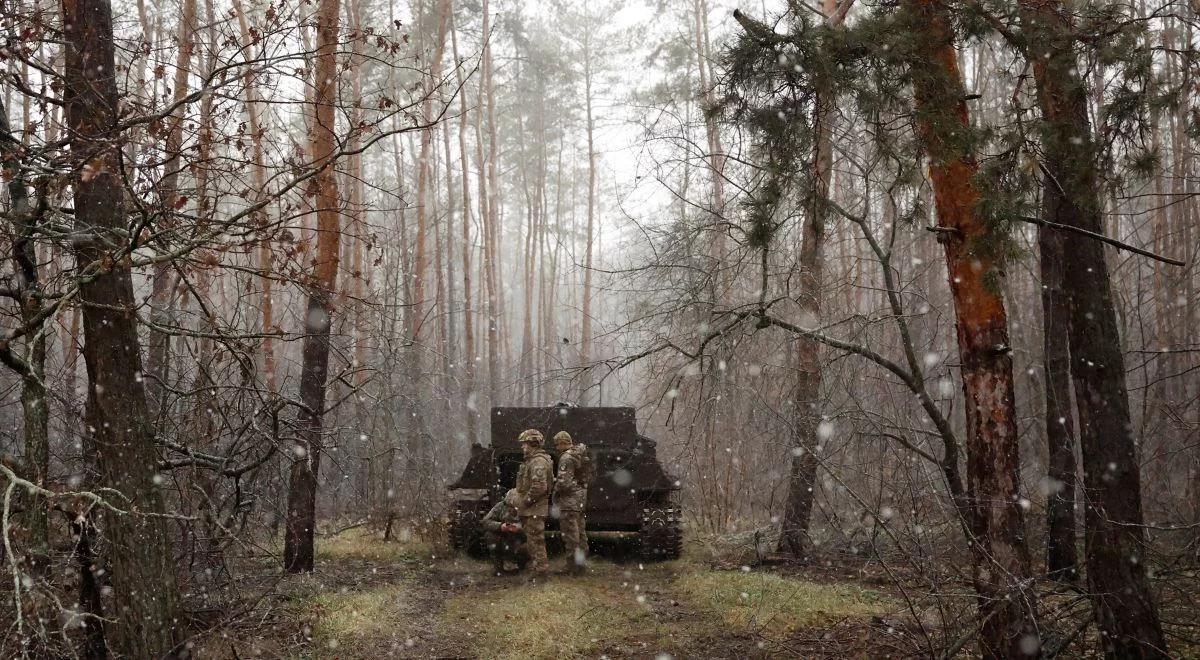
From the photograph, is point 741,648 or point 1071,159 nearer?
point 1071,159

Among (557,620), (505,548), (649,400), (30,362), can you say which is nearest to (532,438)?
(505,548)

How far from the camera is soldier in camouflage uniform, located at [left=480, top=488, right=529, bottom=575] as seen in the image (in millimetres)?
10516

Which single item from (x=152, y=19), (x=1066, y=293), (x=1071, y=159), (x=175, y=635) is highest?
(x=152, y=19)

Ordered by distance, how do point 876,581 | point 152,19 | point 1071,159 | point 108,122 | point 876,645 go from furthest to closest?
1. point 152,19
2. point 876,581
3. point 876,645
4. point 1071,159
5. point 108,122

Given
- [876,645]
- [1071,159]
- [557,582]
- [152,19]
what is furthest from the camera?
[152,19]

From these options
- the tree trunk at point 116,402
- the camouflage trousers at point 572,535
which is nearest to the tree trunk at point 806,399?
the camouflage trousers at point 572,535

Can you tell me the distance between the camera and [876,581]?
30.3 ft

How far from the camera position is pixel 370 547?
39.8 feet

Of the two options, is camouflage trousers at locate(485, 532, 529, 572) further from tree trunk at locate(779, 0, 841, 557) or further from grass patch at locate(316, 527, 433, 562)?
tree trunk at locate(779, 0, 841, 557)

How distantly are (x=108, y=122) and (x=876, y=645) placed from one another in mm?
6610

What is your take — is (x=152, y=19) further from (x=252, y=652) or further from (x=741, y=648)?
(x=741, y=648)

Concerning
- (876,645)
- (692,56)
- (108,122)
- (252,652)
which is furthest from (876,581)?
(692,56)

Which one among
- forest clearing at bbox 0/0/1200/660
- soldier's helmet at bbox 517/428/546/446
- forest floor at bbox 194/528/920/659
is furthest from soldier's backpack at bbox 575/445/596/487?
forest floor at bbox 194/528/920/659

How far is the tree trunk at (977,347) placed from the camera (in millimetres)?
5684
